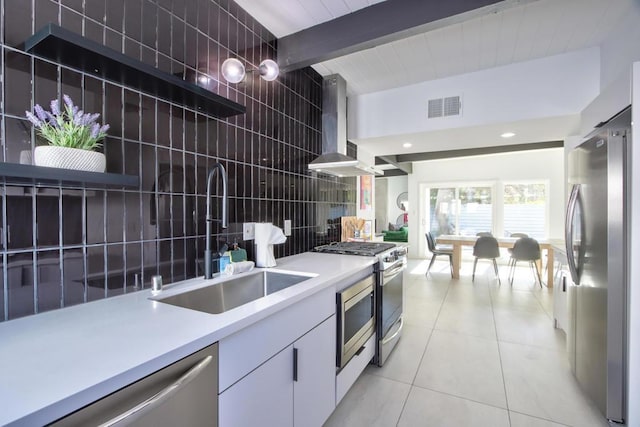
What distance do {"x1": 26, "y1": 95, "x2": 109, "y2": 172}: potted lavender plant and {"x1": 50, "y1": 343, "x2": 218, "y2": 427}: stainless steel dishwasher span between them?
0.75 meters

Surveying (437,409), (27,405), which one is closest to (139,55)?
(27,405)

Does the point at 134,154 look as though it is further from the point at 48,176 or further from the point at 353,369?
the point at 353,369

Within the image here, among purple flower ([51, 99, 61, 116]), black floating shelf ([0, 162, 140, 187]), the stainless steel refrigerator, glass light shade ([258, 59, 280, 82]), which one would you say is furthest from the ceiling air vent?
purple flower ([51, 99, 61, 116])

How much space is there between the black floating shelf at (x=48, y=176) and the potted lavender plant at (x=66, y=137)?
38 mm

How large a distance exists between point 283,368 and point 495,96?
296cm

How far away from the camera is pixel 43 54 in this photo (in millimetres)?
1003

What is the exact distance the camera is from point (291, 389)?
48.2 inches

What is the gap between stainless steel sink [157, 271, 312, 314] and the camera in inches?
51.8

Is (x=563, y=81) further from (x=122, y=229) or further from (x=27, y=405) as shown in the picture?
(x=27, y=405)

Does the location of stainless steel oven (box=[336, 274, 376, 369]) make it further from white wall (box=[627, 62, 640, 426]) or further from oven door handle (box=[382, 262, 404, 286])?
white wall (box=[627, 62, 640, 426])

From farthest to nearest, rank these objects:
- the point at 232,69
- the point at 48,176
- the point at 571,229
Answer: the point at 571,229 < the point at 232,69 < the point at 48,176

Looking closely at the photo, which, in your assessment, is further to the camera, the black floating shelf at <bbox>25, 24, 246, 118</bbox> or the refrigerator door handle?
the refrigerator door handle

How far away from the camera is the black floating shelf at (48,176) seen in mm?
807

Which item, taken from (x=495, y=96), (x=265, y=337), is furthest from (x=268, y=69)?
(x=495, y=96)
